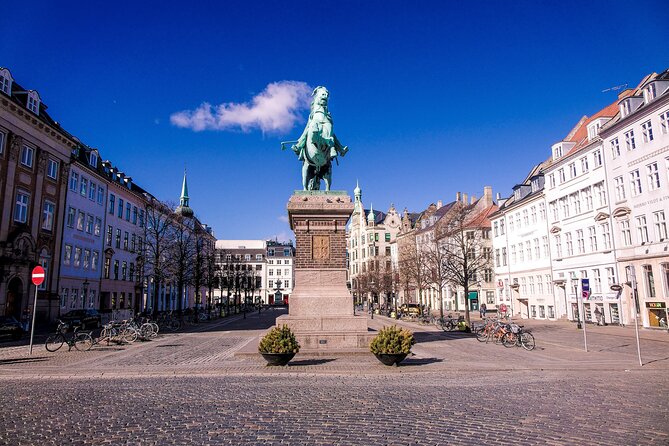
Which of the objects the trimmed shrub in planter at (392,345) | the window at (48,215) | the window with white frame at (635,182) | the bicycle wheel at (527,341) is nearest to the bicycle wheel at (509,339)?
the bicycle wheel at (527,341)

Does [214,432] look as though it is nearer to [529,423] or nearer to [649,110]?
[529,423]

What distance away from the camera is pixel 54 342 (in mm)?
21188

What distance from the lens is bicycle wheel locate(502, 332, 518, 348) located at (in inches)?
841

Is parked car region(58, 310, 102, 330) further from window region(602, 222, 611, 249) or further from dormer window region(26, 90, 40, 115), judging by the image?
window region(602, 222, 611, 249)

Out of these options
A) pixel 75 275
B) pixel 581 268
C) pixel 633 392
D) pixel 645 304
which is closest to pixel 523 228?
pixel 581 268

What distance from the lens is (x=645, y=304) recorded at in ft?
108

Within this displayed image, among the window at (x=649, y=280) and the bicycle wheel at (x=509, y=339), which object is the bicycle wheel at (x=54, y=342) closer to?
the bicycle wheel at (x=509, y=339)

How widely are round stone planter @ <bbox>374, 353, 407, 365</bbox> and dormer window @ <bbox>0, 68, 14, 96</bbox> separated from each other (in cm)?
3657

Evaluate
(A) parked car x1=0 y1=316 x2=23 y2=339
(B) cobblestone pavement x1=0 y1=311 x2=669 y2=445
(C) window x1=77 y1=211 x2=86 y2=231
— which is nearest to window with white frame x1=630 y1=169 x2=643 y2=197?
(B) cobblestone pavement x1=0 y1=311 x2=669 y2=445

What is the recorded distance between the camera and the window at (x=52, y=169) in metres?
41.0

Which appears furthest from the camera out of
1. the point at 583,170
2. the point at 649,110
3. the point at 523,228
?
the point at 523,228

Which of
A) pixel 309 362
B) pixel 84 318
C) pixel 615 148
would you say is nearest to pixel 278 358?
pixel 309 362

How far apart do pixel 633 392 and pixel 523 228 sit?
143 feet

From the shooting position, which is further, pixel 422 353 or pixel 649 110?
pixel 649 110
